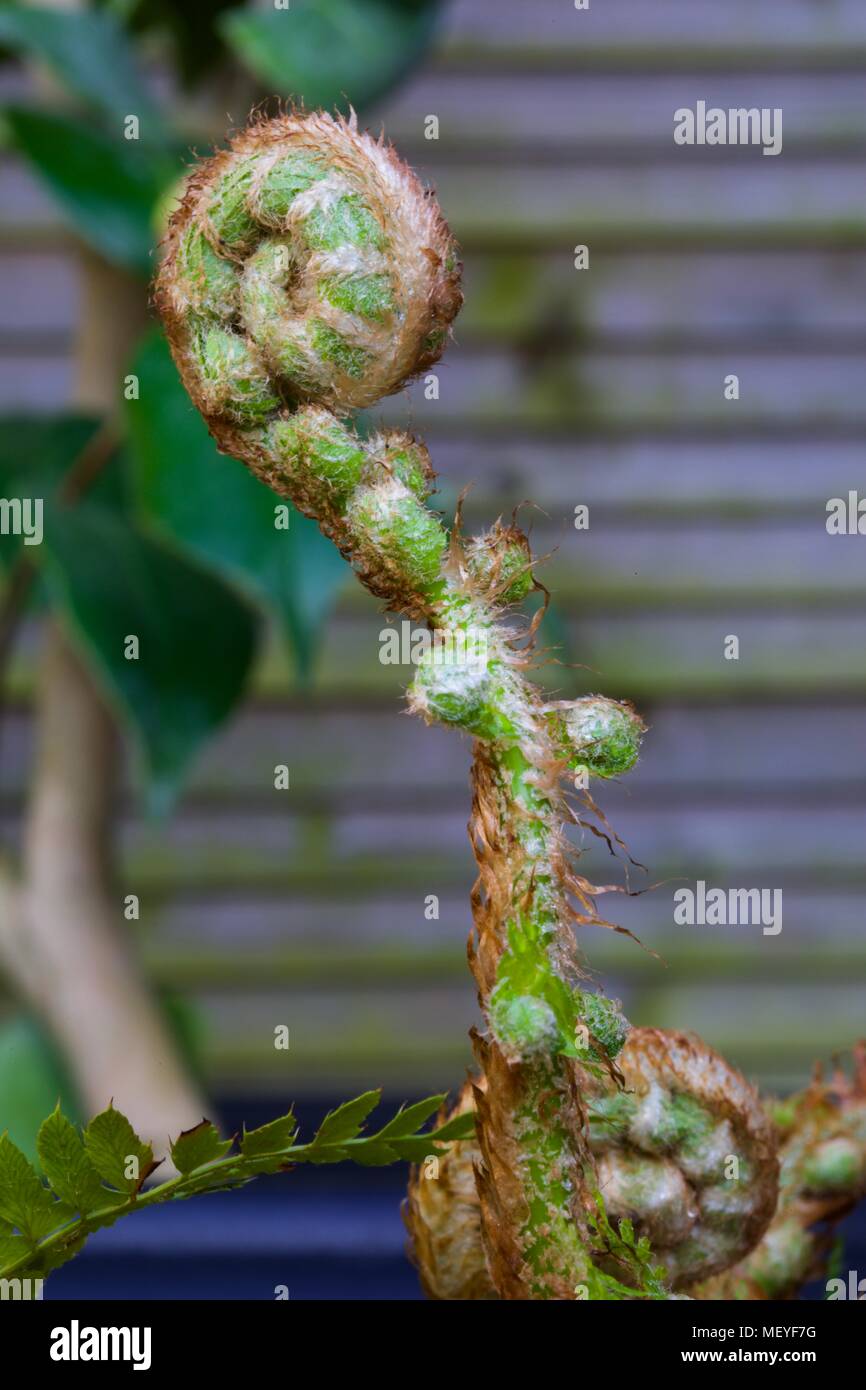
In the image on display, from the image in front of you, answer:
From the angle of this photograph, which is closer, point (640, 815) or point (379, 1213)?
point (379, 1213)

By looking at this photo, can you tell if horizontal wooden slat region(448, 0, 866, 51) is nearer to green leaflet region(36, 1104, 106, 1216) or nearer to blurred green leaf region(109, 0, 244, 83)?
blurred green leaf region(109, 0, 244, 83)

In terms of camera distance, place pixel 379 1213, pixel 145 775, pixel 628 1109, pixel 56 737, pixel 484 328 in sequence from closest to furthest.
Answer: pixel 628 1109
pixel 379 1213
pixel 145 775
pixel 56 737
pixel 484 328

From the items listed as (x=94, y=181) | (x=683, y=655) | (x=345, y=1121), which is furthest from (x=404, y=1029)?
(x=345, y=1121)

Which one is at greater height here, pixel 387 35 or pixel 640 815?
pixel 387 35

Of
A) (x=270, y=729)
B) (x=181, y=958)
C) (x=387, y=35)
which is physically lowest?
(x=181, y=958)

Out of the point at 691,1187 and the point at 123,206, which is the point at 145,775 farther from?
the point at 691,1187

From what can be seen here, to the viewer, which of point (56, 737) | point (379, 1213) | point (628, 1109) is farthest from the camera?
point (56, 737)
